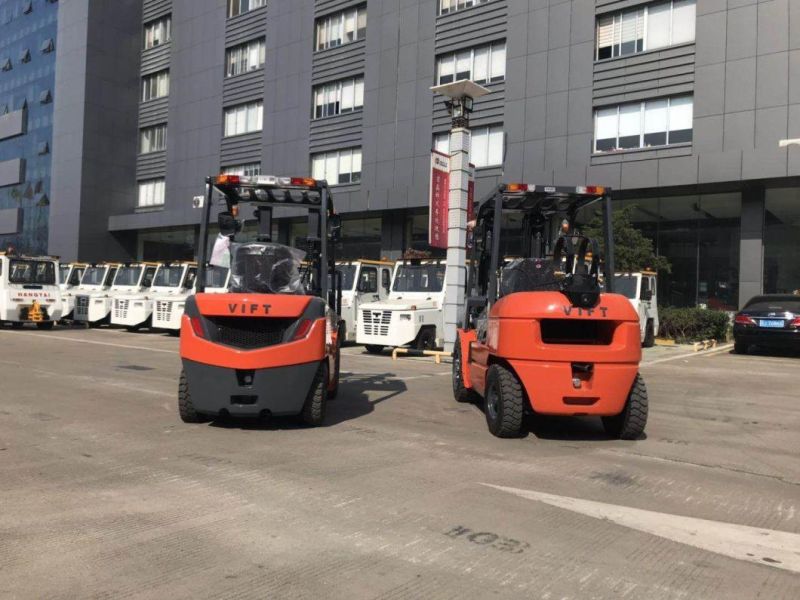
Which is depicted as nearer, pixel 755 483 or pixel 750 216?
pixel 755 483

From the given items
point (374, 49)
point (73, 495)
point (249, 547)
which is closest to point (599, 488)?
point (249, 547)

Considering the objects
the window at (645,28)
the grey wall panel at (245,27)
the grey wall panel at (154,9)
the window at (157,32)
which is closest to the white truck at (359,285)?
the window at (645,28)

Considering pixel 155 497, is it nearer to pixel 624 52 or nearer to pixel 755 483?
pixel 755 483

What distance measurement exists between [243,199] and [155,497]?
16.8ft

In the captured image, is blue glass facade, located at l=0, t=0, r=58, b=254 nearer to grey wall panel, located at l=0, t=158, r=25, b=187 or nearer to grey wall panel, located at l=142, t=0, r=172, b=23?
grey wall panel, located at l=0, t=158, r=25, b=187

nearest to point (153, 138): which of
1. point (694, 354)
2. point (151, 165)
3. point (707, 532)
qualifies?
point (151, 165)

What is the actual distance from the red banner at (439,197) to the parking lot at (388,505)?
28.2 ft

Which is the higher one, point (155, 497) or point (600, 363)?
point (600, 363)

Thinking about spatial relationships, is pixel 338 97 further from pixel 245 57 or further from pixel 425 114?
pixel 245 57

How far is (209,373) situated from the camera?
6992 millimetres

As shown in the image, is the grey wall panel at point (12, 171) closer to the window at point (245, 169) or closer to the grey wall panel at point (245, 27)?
the window at point (245, 169)

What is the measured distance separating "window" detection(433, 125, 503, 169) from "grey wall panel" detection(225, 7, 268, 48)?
13772 mm

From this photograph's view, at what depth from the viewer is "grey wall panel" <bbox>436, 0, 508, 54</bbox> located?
26922 millimetres

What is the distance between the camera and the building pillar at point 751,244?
73.7 feet
